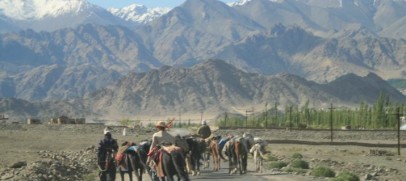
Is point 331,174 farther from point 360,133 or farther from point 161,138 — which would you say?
point 360,133

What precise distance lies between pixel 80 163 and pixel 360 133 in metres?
64.6

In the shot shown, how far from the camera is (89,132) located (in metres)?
114

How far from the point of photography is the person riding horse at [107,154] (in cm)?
2819

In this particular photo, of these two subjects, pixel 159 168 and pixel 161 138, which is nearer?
pixel 159 168

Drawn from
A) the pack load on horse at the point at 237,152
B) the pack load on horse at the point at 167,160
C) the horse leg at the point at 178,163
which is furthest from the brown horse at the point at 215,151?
the horse leg at the point at 178,163

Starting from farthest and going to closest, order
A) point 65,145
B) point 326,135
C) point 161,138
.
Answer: point 326,135 → point 65,145 → point 161,138

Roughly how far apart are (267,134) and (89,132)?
27.3 metres

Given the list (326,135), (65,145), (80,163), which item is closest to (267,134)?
(326,135)

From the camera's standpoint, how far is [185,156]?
32500 millimetres

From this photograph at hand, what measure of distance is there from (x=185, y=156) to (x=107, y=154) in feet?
16.5

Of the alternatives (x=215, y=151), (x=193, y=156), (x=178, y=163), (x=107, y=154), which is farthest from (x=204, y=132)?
(x=178, y=163)

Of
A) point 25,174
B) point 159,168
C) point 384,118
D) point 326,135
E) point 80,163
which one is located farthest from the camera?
point 384,118

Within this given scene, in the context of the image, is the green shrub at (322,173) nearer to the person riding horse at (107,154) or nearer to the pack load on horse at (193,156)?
the pack load on horse at (193,156)

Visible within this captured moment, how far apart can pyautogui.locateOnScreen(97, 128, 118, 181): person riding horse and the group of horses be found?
0.09m
